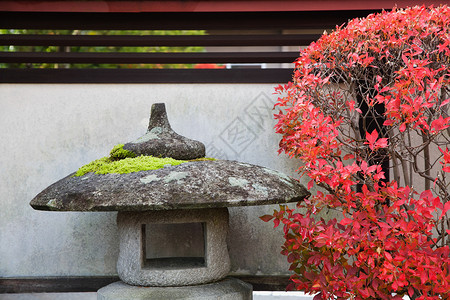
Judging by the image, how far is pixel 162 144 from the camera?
373cm

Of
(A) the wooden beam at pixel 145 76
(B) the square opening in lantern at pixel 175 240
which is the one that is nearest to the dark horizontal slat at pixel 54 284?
(B) the square opening in lantern at pixel 175 240

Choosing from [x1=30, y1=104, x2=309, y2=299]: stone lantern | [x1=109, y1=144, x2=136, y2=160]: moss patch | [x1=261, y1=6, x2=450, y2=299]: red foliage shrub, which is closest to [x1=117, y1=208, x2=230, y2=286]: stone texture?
[x1=30, y1=104, x2=309, y2=299]: stone lantern

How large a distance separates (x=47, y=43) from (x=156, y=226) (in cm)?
203

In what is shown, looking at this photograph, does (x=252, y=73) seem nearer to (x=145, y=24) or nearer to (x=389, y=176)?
(x=145, y=24)

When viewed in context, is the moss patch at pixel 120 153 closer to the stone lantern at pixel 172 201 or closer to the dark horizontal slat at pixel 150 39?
the stone lantern at pixel 172 201

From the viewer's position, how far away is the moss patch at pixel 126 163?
3469mm

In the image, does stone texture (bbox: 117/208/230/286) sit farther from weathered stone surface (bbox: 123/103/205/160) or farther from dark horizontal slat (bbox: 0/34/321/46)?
dark horizontal slat (bbox: 0/34/321/46)

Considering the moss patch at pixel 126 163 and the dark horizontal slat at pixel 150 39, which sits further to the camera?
the dark horizontal slat at pixel 150 39

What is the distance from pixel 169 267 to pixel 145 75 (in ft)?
6.29

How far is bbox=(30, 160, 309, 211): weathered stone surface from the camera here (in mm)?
3170

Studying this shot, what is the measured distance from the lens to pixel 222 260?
12.2 feet

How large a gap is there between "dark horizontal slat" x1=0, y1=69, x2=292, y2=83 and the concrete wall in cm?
7

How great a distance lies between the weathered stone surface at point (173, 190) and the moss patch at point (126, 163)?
0.06m


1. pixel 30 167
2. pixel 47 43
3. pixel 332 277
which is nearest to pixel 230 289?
pixel 332 277
